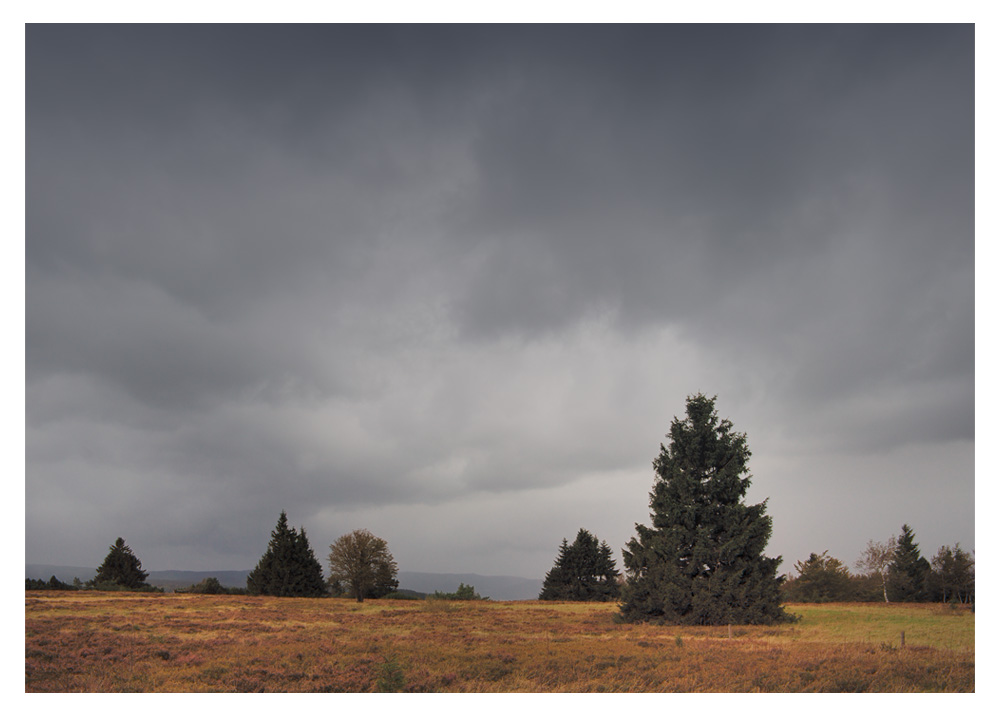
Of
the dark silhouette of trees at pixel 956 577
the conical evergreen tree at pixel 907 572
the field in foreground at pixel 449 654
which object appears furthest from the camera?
the conical evergreen tree at pixel 907 572

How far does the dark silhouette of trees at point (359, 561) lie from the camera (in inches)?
1182

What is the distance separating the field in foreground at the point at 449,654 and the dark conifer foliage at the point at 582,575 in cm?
2584

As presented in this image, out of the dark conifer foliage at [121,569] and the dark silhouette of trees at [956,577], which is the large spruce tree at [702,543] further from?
the dark conifer foliage at [121,569]

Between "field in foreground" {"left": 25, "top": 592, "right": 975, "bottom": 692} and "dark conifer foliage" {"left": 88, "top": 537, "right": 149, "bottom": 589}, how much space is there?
646 inches

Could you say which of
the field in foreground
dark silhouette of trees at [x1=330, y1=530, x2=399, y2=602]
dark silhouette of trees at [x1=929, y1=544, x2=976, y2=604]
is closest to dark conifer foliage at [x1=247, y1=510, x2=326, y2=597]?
dark silhouette of trees at [x1=330, y1=530, x2=399, y2=602]

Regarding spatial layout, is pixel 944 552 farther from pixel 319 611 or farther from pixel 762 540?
pixel 319 611

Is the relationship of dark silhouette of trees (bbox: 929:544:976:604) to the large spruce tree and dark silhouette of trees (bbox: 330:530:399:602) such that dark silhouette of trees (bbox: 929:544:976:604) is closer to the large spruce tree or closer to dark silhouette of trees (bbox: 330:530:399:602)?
the large spruce tree

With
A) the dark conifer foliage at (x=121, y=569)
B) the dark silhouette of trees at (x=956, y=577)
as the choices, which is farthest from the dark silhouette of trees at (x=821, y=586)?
the dark conifer foliage at (x=121, y=569)

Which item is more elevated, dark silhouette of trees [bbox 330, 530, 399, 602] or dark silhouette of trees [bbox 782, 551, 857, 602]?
dark silhouette of trees [bbox 330, 530, 399, 602]

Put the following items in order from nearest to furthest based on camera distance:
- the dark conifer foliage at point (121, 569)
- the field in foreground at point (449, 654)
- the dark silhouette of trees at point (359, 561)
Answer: the field in foreground at point (449, 654), the dark silhouette of trees at point (359, 561), the dark conifer foliage at point (121, 569)

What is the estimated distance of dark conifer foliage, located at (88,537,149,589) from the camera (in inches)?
1512

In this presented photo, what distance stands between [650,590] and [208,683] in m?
18.3
